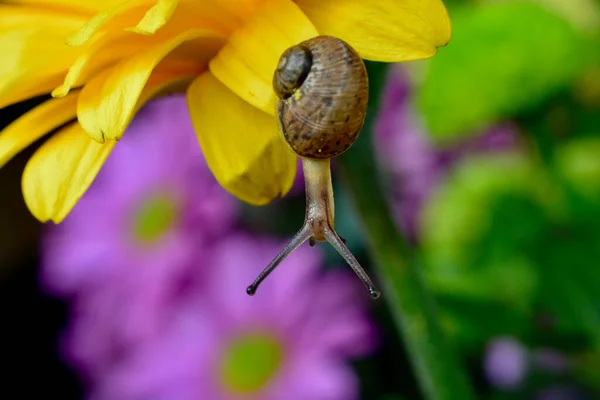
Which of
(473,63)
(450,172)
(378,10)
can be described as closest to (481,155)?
(450,172)

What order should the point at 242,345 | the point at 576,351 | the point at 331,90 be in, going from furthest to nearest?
the point at 242,345 < the point at 576,351 < the point at 331,90

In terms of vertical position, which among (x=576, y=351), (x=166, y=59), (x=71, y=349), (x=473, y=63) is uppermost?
(x=166, y=59)

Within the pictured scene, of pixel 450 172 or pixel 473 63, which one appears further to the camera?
pixel 450 172

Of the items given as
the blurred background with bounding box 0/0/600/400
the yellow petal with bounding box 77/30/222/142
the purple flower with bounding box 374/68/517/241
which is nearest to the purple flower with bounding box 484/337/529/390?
the blurred background with bounding box 0/0/600/400

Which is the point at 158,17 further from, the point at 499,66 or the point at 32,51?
the point at 499,66

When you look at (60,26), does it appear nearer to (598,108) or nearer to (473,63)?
(473,63)

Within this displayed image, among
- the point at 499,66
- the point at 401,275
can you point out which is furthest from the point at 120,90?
the point at 499,66

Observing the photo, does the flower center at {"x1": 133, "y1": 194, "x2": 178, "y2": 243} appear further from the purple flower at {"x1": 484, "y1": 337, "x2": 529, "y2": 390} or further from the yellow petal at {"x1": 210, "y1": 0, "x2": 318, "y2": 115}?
the yellow petal at {"x1": 210, "y1": 0, "x2": 318, "y2": 115}

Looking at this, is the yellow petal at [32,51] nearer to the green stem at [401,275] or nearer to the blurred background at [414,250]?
the green stem at [401,275]
